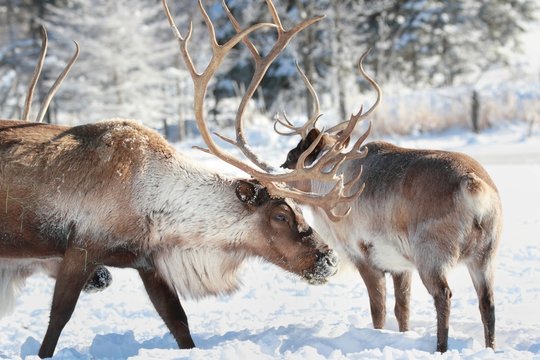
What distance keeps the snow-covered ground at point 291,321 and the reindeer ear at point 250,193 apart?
611mm

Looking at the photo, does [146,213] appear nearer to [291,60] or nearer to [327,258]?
[327,258]

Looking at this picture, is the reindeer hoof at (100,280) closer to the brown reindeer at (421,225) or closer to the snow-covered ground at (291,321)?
the snow-covered ground at (291,321)

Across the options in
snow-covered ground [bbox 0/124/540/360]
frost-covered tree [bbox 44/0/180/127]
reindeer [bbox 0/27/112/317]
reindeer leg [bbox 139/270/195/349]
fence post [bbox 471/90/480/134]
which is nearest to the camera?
snow-covered ground [bbox 0/124/540/360]

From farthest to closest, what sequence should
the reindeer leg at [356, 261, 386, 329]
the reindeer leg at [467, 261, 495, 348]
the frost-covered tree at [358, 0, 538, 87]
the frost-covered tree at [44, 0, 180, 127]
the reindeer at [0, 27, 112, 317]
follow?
the frost-covered tree at [358, 0, 538, 87]
the frost-covered tree at [44, 0, 180, 127]
the reindeer leg at [356, 261, 386, 329]
the reindeer at [0, 27, 112, 317]
the reindeer leg at [467, 261, 495, 348]

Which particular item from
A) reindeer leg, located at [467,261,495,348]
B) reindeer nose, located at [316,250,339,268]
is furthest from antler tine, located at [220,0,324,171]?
reindeer leg, located at [467,261,495,348]

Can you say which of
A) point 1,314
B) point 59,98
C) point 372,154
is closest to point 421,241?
point 372,154

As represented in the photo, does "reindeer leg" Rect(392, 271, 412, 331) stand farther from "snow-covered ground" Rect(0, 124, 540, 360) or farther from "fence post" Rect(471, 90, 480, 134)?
"fence post" Rect(471, 90, 480, 134)

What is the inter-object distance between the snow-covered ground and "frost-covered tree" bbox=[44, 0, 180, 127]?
62.5 ft

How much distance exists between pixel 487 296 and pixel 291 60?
69.0 feet

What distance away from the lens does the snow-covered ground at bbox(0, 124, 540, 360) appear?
4.51 m

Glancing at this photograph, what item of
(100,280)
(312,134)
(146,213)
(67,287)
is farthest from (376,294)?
(67,287)

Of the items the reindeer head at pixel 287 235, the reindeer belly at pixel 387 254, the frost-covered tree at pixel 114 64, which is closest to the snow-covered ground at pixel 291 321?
the reindeer head at pixel 287 235

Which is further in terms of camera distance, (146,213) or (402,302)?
(402,302)

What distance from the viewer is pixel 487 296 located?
4953 mm
